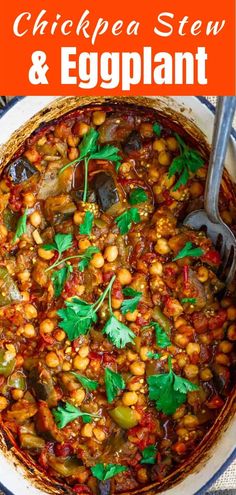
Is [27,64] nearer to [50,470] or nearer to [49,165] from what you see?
[49,165]

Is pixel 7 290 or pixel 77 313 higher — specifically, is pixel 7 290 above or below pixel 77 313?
above

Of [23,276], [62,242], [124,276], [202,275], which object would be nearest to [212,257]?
[202,275]

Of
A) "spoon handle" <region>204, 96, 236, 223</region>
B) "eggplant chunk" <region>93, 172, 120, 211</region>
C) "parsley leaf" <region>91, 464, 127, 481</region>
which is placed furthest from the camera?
"parsley leaf" <region>91, 464, 127, 481</region>

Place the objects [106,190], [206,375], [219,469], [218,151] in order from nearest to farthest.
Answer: [218,151], [219,469], [106,190], [206,375]

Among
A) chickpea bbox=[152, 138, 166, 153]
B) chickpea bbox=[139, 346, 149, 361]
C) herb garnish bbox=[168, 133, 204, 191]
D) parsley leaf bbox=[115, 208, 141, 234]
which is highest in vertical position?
chickpea bbox=[152, 138, 166, 153]

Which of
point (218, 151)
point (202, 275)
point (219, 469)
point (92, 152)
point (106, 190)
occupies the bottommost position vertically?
point (219, 469)

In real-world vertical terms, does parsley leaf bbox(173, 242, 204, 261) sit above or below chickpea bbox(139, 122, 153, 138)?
below

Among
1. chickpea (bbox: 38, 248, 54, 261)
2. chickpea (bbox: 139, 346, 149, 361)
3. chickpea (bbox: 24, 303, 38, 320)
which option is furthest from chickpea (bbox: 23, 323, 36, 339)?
chickpea (bbox: 139, 346, 149, 361)

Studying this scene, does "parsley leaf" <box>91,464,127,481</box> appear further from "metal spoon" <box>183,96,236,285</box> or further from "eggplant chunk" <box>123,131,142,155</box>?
"eggplant chunk" <box>123,131,142,155</box>

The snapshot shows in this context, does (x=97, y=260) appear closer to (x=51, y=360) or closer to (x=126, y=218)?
(x=126, y=218)
